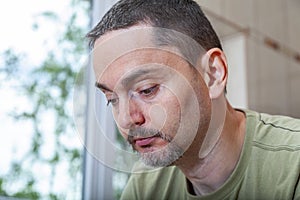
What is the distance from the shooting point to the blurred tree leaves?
647 mm

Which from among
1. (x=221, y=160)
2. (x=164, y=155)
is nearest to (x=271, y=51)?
(x=221, y=160)

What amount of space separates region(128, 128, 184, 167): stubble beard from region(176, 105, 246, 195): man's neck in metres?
0.06

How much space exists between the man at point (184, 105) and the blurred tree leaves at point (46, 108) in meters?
0.21

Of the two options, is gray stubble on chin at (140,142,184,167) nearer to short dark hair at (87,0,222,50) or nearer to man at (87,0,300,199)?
man at (87,0,300,199)

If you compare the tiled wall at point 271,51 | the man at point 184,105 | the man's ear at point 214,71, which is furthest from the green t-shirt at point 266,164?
the tiled wall at point 271,51

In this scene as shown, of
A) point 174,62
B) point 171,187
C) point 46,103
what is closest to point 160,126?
point 174,62

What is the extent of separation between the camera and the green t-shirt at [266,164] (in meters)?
0.49

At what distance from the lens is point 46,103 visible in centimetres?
68

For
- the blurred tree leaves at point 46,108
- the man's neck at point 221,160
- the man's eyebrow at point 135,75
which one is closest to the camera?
the man's eyebrow at point 135,75

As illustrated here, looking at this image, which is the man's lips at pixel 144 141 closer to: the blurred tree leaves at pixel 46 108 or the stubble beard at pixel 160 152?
the stubble beard at pixel 160 152

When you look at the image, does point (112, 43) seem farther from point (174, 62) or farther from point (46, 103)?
point (46, 103)

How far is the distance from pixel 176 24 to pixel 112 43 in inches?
3.0

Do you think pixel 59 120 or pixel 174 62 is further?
pixel 59 120

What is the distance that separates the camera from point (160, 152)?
419 mm
